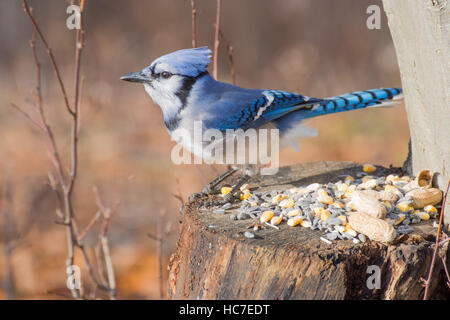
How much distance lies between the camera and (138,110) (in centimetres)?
655

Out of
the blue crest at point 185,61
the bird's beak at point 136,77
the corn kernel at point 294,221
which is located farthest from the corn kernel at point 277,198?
the bird's beak at point 136,77

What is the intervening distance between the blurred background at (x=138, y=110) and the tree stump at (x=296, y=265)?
1628 mm

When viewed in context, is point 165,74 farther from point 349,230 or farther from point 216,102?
point 349,230

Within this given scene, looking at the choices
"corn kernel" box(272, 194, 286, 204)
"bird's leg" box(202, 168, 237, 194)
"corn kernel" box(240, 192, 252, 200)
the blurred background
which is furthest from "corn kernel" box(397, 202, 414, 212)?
the blurred background

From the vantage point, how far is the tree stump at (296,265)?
75.8 inches

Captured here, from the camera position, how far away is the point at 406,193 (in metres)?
2.44

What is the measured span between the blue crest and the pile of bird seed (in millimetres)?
660

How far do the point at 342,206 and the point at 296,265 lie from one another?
1.65 feet

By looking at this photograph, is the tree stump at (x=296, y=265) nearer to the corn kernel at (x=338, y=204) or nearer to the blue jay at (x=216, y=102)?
the corn kernel at (x=338, y=204)

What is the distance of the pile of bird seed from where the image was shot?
2.15 m

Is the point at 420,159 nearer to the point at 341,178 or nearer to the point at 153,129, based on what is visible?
the point at 341,178

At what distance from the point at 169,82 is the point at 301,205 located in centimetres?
84

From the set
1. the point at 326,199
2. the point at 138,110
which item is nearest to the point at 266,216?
the point at 326,199
